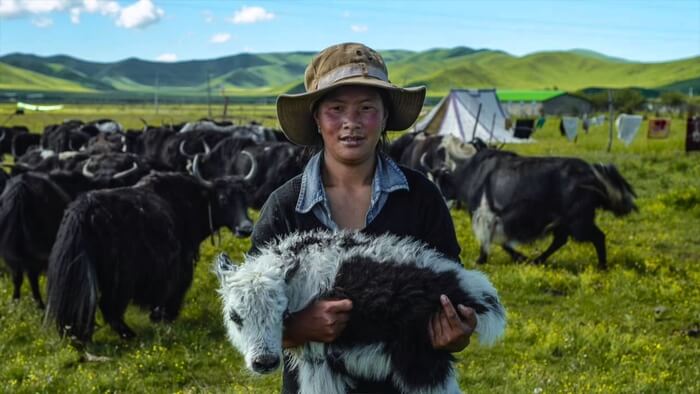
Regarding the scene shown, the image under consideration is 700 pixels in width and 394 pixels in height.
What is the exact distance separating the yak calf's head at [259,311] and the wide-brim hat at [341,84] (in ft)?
2.11

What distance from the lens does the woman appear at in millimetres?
2184

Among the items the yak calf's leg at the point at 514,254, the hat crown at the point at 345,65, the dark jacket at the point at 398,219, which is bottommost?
the yak calf's leg at the point at 514,254

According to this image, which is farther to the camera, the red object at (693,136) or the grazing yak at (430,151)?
the red object at (693,136)

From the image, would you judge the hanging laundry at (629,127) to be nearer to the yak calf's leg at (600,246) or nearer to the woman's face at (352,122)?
the yak calf's leg at (600,246)

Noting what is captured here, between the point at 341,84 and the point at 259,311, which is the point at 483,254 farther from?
the point at 259,311

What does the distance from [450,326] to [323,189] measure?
63 cm

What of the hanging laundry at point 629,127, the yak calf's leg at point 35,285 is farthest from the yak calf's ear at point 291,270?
the hanging laundry at point 629,127

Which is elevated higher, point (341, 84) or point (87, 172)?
point (341, 84)

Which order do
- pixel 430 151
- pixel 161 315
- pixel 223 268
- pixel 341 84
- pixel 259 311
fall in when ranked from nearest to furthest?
pixel 259 311 < pixel 223 268 < pixel 341 84 < pixel 161 315 < pixel 430 151

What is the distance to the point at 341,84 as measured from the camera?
213 cm

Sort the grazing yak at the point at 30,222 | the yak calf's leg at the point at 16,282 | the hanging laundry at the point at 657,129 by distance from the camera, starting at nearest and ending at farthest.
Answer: the grazing yak at the point at 30,222
the yak calf's leg at the point at 16,282
the hanging laundry at the point at 657,129

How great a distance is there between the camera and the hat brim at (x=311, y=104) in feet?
7.16

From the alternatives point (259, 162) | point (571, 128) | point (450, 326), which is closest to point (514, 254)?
Result: point (259, 162)

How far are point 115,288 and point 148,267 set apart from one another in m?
0.33
